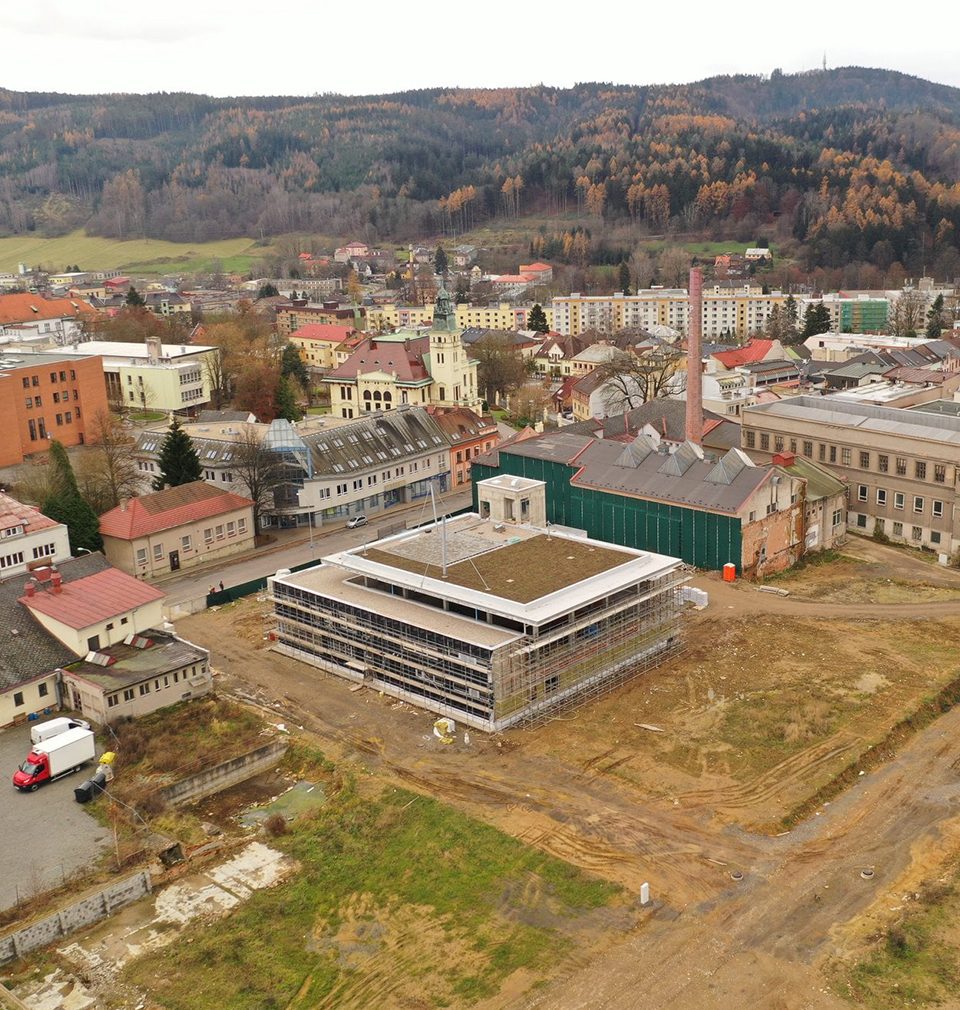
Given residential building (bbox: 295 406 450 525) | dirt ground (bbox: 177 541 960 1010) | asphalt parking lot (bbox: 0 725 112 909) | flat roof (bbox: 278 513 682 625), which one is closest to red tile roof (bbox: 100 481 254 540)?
residential building (bbox: 295 406 450 525)

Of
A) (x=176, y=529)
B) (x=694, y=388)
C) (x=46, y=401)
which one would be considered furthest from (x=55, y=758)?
(x=46, y=401)

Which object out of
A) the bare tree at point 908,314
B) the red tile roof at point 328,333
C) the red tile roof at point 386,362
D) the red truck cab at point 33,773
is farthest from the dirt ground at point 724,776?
the bare tree at point 908,314

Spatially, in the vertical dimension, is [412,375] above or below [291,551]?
above

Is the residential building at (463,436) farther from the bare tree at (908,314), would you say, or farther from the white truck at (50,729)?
the bare tree at (908,314)

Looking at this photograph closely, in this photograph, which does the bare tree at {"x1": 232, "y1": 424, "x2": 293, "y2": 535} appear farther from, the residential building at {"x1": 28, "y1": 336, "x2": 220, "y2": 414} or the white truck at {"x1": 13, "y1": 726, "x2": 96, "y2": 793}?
the white truck at {"x1": 13, "y1": 726, "x2": 96, "y2": 793}

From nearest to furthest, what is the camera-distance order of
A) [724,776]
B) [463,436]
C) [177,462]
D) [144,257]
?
[724,776]
[177,462]
[463,436]
[144,257]

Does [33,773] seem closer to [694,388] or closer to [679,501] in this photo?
[679,501]
